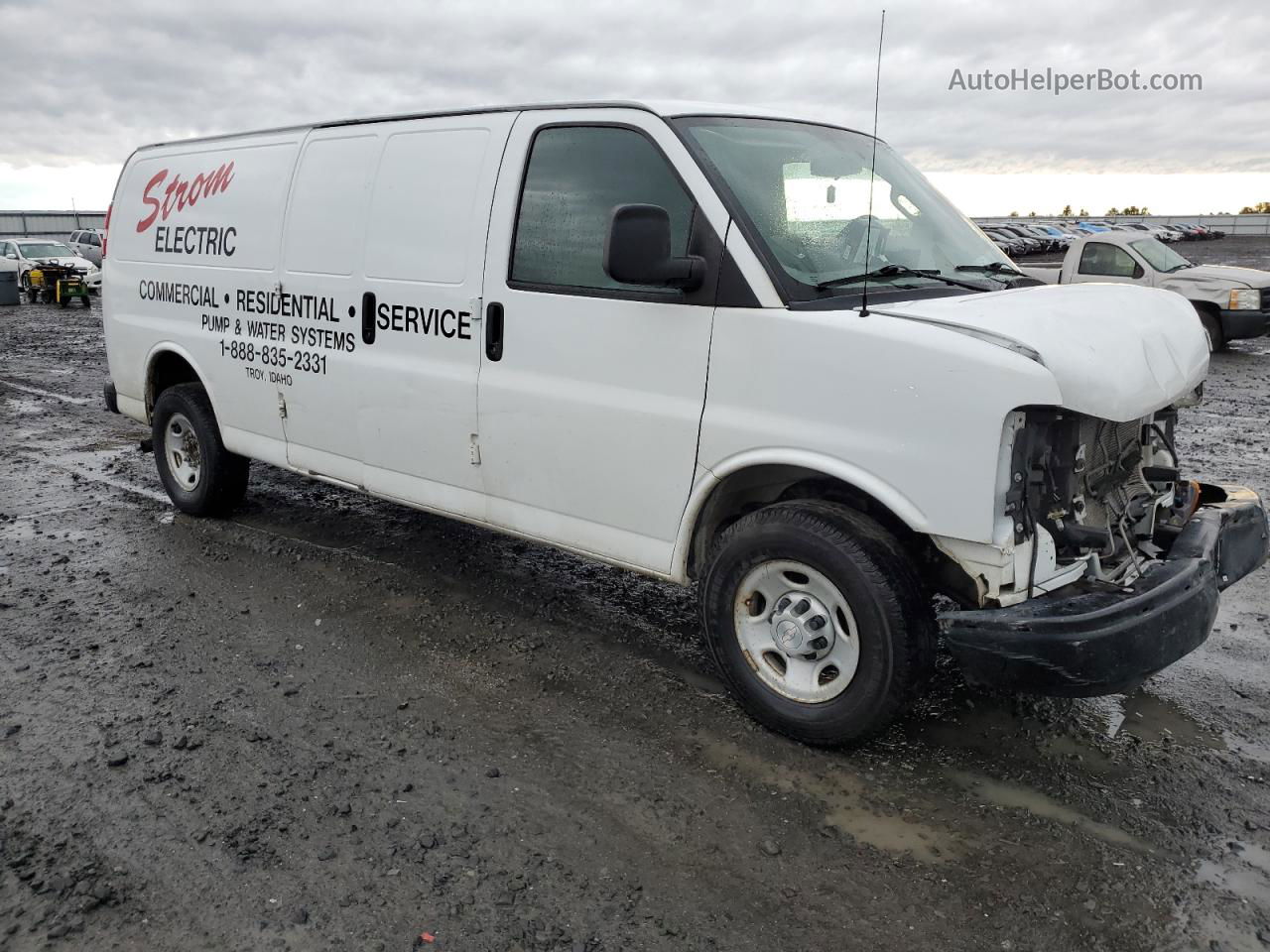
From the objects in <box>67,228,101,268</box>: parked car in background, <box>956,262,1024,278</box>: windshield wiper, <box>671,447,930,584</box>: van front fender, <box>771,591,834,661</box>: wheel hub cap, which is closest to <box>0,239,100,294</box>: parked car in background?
<box>67,228,101,268</box>: parked car in background

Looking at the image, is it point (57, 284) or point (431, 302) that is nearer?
point (431, 302)

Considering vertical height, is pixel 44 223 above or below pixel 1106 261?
above

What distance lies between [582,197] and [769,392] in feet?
4.02

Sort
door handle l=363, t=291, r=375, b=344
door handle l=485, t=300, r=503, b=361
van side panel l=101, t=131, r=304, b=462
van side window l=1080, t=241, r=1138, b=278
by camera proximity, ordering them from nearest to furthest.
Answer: door handle l=485, t=300, r=503, b=361 → door handle l=363, t=291, r=375, b=344 → van side panel l=101, t=131, r=304, b=462 → van side window l=1080, t=241, r=1138, b=278

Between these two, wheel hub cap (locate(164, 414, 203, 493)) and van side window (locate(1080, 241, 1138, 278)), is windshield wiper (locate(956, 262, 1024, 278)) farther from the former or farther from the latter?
van side window (locate(1080, 241, 1138, 278))

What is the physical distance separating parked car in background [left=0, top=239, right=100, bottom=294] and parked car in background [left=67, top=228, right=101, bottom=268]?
8.81 feet

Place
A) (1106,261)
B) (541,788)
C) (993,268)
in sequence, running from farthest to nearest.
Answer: (1106,261)
(993,268)
(541,788)

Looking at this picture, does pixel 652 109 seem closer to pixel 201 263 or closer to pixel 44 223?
pixel 201 263

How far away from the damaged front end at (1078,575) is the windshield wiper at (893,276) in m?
0.78

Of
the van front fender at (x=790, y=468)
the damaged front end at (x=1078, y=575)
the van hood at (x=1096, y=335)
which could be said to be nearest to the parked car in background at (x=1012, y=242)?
the van hood at (x=1096, y=335)

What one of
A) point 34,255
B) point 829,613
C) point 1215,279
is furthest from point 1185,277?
point 34,255

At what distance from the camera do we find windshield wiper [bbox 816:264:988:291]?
3.79 metres

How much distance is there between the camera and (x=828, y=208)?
4121 mm

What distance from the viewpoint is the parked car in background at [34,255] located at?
2739cm
